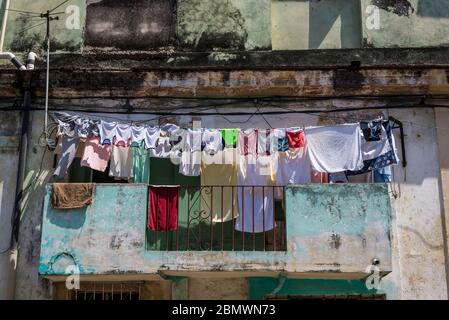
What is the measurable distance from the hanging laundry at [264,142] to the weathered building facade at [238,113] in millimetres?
566

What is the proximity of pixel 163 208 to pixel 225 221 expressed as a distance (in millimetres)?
942

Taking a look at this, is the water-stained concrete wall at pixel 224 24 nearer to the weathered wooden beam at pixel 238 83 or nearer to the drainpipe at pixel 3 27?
the weathered wooden beam at pixel 238 83

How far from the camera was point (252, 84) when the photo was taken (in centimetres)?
1075

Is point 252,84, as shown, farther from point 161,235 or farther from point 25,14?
point 25,14

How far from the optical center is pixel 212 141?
10.3 metres

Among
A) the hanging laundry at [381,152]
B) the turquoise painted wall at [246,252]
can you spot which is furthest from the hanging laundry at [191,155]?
the hanging laundry at [381,152]

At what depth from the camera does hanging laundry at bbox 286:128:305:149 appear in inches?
403

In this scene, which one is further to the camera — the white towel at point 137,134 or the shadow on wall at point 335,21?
the shadow on wall at point 335,21

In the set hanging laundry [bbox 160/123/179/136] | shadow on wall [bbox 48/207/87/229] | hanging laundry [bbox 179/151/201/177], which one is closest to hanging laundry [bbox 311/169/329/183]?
hanging laundry [bbox 179/151/201/177]

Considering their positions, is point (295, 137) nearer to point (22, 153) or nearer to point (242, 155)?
point (242, 155)

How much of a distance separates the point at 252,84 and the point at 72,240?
11.6 feet

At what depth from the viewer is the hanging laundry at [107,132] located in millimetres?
10352

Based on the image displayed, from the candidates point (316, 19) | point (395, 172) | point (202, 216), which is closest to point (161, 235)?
point (202, 216)

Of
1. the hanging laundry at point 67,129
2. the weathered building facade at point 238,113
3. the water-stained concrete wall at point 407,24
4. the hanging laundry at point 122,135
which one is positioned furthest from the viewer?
the water-stained concrete wall at point 407,24
